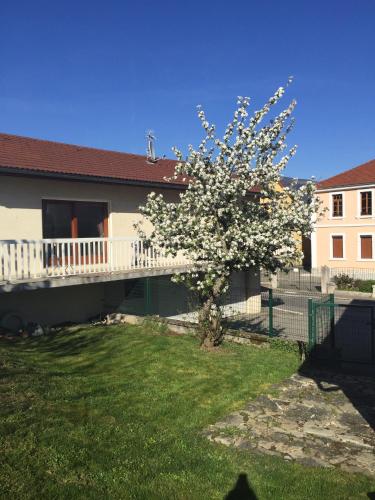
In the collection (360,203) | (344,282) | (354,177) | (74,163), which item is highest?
(354,177)

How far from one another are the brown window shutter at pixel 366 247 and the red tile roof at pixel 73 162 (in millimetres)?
21563

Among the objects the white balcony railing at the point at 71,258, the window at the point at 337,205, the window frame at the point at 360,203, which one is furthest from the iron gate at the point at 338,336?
the window at the point at 337,205

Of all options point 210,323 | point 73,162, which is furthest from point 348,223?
point 210,323

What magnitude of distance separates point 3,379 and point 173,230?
463 cm

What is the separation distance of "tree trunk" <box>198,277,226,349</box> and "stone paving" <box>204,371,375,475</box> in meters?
2.60

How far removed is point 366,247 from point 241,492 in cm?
3283

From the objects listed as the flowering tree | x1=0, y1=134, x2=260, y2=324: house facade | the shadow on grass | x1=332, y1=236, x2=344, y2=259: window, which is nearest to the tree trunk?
the flowering tree

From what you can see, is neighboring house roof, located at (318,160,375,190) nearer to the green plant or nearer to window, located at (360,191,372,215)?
window, located at (360,191,372,215)

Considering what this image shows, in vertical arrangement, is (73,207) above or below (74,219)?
above

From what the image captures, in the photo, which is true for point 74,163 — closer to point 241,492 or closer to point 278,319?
point 278,319

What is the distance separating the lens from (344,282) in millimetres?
30203

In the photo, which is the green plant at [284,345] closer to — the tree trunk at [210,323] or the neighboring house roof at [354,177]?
the tree trunk at [210,323]

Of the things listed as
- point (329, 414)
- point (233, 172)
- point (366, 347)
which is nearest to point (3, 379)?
point (329, 414)

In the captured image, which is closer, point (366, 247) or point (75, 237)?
point (75, 237)
